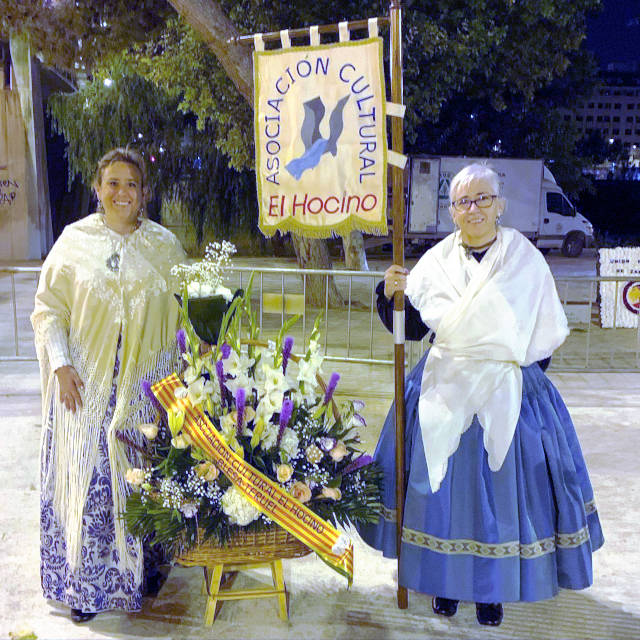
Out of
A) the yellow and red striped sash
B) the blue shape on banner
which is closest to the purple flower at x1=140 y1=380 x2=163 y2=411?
the yellow and red striped sash

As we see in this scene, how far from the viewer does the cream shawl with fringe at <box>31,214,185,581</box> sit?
2852 mm

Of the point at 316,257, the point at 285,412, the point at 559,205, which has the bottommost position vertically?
the point at 285,412

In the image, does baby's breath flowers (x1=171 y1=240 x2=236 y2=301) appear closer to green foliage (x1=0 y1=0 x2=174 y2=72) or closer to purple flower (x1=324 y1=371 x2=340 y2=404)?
purple flower (x1=324 y1=371 x2=340 y2=404)

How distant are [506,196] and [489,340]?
16397 mm

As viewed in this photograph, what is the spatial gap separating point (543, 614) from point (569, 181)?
21.8 metres

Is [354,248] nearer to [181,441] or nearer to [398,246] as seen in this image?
[398,246]

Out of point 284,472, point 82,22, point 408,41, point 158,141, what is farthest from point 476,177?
point 158,141

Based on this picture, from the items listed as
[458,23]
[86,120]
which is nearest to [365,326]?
[458,23]

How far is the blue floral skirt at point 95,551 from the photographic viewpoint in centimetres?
287

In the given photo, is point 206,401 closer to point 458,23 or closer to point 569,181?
point 458,23

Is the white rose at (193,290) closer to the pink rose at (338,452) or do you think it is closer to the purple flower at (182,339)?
the purple flower at (182,339)

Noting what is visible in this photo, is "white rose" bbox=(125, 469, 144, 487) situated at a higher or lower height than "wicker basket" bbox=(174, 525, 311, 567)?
higher

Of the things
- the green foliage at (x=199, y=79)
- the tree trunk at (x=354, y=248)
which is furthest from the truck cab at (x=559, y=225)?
the green foliage at (x=199, y=79)

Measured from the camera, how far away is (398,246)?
2732mm
